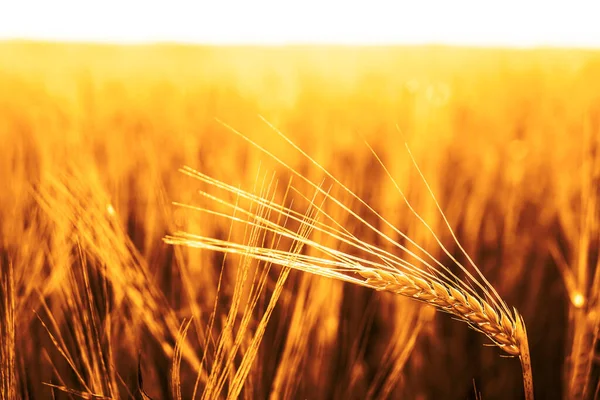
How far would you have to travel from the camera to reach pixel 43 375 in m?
0.82

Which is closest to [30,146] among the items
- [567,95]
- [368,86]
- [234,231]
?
[234,231]

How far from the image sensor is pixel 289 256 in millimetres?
484

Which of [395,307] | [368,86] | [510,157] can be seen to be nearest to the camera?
[395,307]

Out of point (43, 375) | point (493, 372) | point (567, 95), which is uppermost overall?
point (567, 95)

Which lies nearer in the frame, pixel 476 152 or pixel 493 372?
pixel 493 372

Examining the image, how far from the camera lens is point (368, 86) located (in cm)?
374

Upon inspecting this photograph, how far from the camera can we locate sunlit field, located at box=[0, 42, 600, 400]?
58cm

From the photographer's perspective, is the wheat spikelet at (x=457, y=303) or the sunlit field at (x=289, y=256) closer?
the wheat spikelet at (x=457, y=303)

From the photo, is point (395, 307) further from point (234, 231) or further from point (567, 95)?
point (567, 95)

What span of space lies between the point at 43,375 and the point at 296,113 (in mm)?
1852

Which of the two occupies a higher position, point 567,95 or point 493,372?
point 567,95

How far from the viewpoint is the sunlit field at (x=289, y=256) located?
0.58 m

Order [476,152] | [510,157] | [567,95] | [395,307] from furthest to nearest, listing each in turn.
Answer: [567,95] → [476,152] → [510,157] → [395,307]

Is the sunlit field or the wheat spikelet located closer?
A: the wheat spikelet
